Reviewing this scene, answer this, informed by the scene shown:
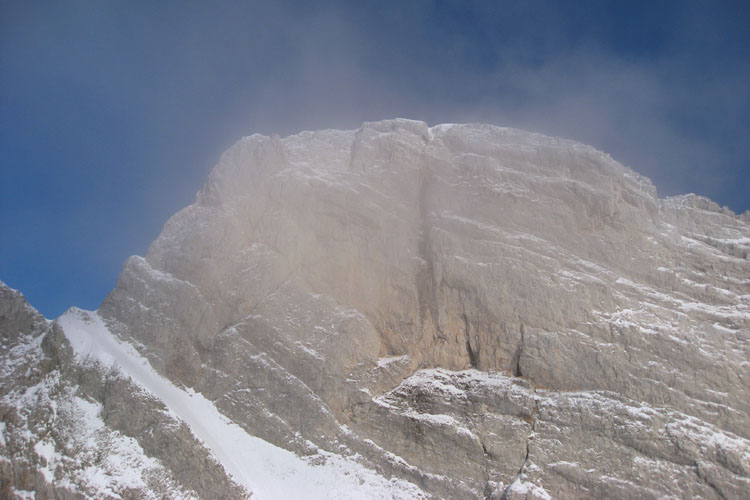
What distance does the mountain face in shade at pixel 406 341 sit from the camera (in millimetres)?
32750

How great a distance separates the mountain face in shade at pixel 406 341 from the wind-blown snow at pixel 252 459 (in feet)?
Result: 0.48

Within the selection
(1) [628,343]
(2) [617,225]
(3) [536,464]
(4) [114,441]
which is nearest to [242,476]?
(4) [114,441]

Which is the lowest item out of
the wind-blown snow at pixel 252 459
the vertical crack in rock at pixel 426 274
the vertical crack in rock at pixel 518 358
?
the wind-blown snow at pixel 252 459

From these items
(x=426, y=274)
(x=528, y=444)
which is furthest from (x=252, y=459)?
(x=426, y=274)

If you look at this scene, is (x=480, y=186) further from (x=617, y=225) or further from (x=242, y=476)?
(x=242, y=476)

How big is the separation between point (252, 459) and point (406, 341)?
1248cm

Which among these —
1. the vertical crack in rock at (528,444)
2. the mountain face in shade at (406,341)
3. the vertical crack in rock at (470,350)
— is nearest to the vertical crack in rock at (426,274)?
the mountain face in shade at (406,341)

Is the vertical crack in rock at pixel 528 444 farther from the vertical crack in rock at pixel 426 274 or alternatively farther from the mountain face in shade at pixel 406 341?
the vertical crack in rock at pixel 426 274

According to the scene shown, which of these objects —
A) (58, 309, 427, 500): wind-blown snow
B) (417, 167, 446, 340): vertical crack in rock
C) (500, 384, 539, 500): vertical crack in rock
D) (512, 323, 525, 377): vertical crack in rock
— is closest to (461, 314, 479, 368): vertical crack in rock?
(417, 167, 446, 340): vertical crack in rock

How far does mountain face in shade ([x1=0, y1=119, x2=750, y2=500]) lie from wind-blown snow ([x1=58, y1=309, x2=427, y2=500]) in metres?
0.15

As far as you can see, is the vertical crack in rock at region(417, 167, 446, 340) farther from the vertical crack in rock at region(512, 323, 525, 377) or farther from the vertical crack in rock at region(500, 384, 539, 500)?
the vertical crack in rock at region(500, 384, 539, 500)

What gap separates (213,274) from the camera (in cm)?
4238

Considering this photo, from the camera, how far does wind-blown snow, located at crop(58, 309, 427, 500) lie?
1316 inches

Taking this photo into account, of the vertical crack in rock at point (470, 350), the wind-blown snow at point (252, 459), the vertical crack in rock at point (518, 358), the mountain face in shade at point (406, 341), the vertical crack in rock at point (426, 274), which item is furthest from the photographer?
the vertical crack in rock at point (426, 274)
